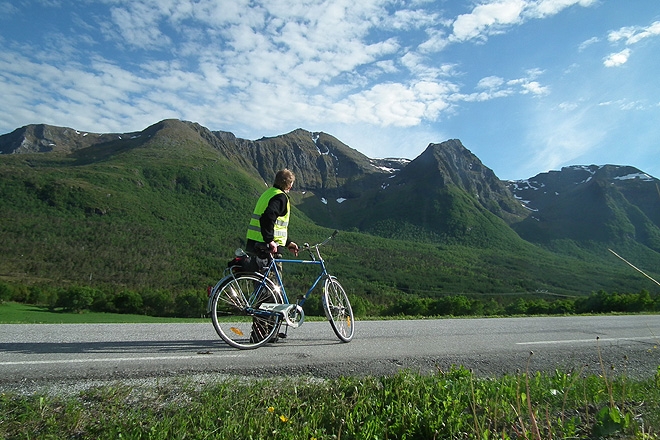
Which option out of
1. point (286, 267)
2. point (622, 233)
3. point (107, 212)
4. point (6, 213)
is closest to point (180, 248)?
point (107, 212)

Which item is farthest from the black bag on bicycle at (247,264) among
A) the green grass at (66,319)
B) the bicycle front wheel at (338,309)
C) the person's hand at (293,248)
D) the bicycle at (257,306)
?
the green grass at (66,319)

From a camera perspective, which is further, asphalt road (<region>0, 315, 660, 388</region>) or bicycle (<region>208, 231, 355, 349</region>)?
bicycle (<region>208, 231, 355, 349</region>)

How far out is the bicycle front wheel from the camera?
5816 mm

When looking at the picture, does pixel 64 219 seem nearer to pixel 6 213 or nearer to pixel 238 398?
pixel 6 213

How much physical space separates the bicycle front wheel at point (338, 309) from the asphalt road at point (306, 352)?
203mm

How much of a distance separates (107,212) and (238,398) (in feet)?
486

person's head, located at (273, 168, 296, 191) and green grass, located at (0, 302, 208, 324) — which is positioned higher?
person's head, located at (273, 168, 296, 191)

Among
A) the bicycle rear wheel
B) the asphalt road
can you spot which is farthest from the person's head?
the asphalt road

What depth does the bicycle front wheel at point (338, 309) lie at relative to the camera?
5.82 m

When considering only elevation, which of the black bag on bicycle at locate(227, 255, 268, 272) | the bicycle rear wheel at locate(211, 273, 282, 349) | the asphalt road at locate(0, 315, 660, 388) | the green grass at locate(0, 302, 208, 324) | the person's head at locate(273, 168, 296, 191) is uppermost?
the person's head at locate(273, 168, 296, 191)

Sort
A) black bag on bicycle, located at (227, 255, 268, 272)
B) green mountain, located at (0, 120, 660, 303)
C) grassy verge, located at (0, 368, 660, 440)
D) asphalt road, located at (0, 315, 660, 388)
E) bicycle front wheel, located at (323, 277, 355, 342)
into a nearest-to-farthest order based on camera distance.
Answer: grassy verge, located at (0, 368, 660, 440) < asphalt road, located at (0, 315, 660, 388) < black bag on bicycle, located at (227, 255, 268, 272) < bicycle front wheel, located at (323, 277, 355, 342) < green mountain, located at (0, 120, 660, 303)

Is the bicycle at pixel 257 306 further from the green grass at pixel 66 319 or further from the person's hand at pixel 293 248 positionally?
the green grass at pixel 66 319

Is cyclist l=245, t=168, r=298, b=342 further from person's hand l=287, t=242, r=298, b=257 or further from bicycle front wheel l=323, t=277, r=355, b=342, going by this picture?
bicycle front wheel l=323, t=277, r=355, b=342

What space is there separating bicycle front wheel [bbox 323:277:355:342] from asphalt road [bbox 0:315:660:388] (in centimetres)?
20
